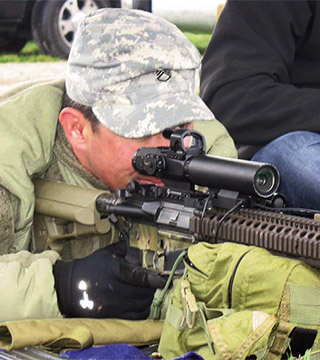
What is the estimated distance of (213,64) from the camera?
414cm

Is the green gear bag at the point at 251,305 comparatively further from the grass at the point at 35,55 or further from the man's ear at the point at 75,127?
the grass at the point at 35,55

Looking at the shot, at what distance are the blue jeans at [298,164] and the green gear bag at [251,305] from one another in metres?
1.04

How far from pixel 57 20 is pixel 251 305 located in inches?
303

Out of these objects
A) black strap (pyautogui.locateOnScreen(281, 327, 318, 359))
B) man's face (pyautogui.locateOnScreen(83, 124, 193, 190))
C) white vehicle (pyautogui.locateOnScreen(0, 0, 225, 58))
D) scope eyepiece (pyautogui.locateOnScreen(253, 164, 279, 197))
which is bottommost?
white vehicle (pyautogui.locateOnScreen(0, 0, 225, 58))

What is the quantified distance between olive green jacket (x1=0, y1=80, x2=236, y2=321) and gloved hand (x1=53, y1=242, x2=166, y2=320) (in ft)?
0.18

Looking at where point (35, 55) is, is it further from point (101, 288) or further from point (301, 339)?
point (301, 339)

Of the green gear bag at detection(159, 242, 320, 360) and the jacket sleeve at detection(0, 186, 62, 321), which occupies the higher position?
the green gear bag at detection(159, 242, 320, 360)

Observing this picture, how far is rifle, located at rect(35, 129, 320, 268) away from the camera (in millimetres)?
2697

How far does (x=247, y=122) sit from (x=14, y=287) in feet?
4.37

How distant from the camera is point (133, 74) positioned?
3.22 metres

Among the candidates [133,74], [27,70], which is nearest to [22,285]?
[133,74]

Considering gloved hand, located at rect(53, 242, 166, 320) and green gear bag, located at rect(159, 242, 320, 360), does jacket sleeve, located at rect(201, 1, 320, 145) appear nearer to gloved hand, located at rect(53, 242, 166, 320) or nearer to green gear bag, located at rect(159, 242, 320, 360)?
gloved hand, located at rect(53, 242, 166, 320)

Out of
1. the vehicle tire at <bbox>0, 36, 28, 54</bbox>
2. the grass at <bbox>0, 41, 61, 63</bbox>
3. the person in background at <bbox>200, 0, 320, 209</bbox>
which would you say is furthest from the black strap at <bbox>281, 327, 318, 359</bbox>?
the vehicle tire at <bbox>0, 36, 28, 54</bbox>

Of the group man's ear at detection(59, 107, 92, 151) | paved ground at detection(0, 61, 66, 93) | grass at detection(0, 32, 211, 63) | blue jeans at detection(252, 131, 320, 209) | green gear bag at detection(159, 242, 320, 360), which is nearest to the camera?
green gear bag at detection(159, 242, 320, 360)
